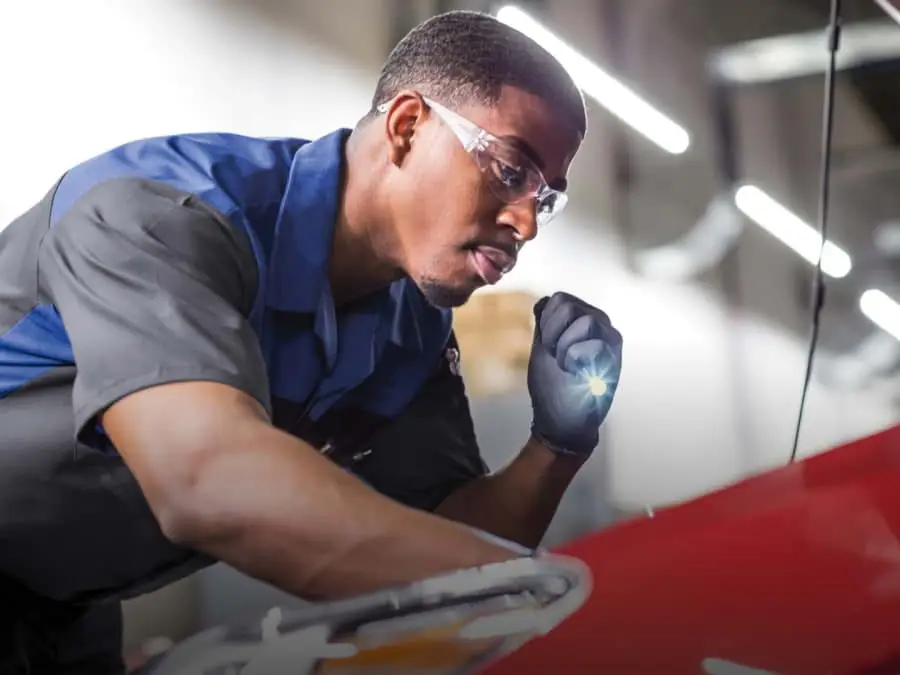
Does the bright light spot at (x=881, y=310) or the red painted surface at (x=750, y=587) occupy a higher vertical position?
the bright light spot at (x=881, y=310)

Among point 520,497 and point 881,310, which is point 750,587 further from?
point 881,310

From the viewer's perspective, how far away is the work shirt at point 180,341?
2.01 ft

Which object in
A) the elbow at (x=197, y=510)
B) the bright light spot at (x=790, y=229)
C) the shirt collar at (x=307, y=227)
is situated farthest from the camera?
the bright light spot at (x=790, y=229)

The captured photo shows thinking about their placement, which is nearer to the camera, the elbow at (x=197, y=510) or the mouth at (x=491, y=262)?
the elbow at (x=197, y=510)

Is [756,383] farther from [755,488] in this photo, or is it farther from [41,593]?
[41,593]

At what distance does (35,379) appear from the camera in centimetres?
65

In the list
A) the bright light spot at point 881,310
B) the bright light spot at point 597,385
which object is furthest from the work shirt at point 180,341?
the bright light spot at point 881,310

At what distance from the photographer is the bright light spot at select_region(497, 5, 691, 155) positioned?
777mm

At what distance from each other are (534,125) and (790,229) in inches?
12.8

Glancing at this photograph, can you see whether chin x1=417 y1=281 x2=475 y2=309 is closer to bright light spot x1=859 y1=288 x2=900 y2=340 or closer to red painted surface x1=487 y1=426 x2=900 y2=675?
red painted surface x1=487 y1=426 x2=900 y2=675

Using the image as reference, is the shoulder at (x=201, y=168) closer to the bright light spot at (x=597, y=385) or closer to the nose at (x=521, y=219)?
the nose at (x=521, y=219)

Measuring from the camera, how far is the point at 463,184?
71 centimetres

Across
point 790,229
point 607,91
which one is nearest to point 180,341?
point 607,91

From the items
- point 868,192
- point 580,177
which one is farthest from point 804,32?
point 580,177
